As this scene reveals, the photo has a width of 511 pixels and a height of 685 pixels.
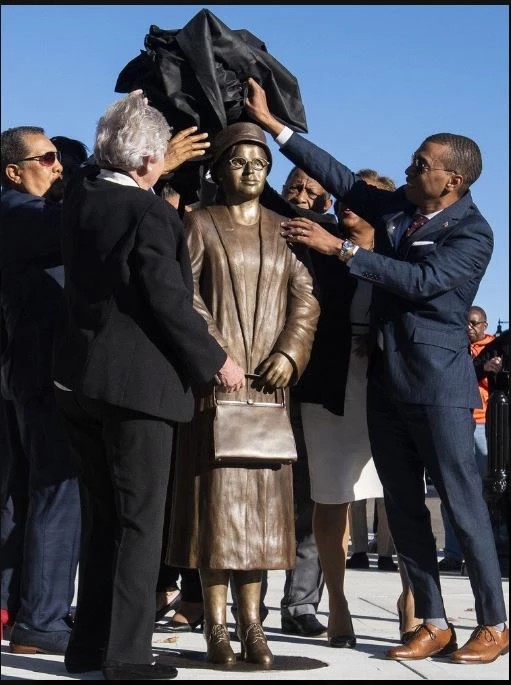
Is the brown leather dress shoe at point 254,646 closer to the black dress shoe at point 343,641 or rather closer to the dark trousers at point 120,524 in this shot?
the dark trousers at point 120,524

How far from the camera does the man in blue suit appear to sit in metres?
5.36

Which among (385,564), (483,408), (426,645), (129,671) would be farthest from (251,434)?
(385,564)

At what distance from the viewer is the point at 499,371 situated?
31.6ft

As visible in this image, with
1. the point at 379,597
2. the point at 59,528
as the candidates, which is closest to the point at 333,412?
the point at 59,528

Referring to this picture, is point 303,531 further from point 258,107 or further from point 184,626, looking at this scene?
point 258,107

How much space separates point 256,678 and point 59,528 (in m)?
1.21

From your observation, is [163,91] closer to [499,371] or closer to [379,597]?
[379,597]

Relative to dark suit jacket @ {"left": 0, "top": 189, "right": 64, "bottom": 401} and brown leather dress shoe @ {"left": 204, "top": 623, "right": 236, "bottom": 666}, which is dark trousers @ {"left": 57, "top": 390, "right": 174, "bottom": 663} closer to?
brown leather dress shoe @ {"left": 204, "top": 623, "right": 236, "bottom": 666}

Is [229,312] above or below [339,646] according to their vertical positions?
above

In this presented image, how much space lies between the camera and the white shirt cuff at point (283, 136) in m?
5.68

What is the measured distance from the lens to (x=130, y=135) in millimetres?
4746

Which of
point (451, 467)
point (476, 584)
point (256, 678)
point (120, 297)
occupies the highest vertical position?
point (120, 297)

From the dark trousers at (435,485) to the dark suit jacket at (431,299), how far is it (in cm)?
10

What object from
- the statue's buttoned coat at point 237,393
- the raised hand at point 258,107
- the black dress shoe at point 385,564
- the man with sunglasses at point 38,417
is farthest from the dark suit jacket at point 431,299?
the black dress shoe at point 385,564
